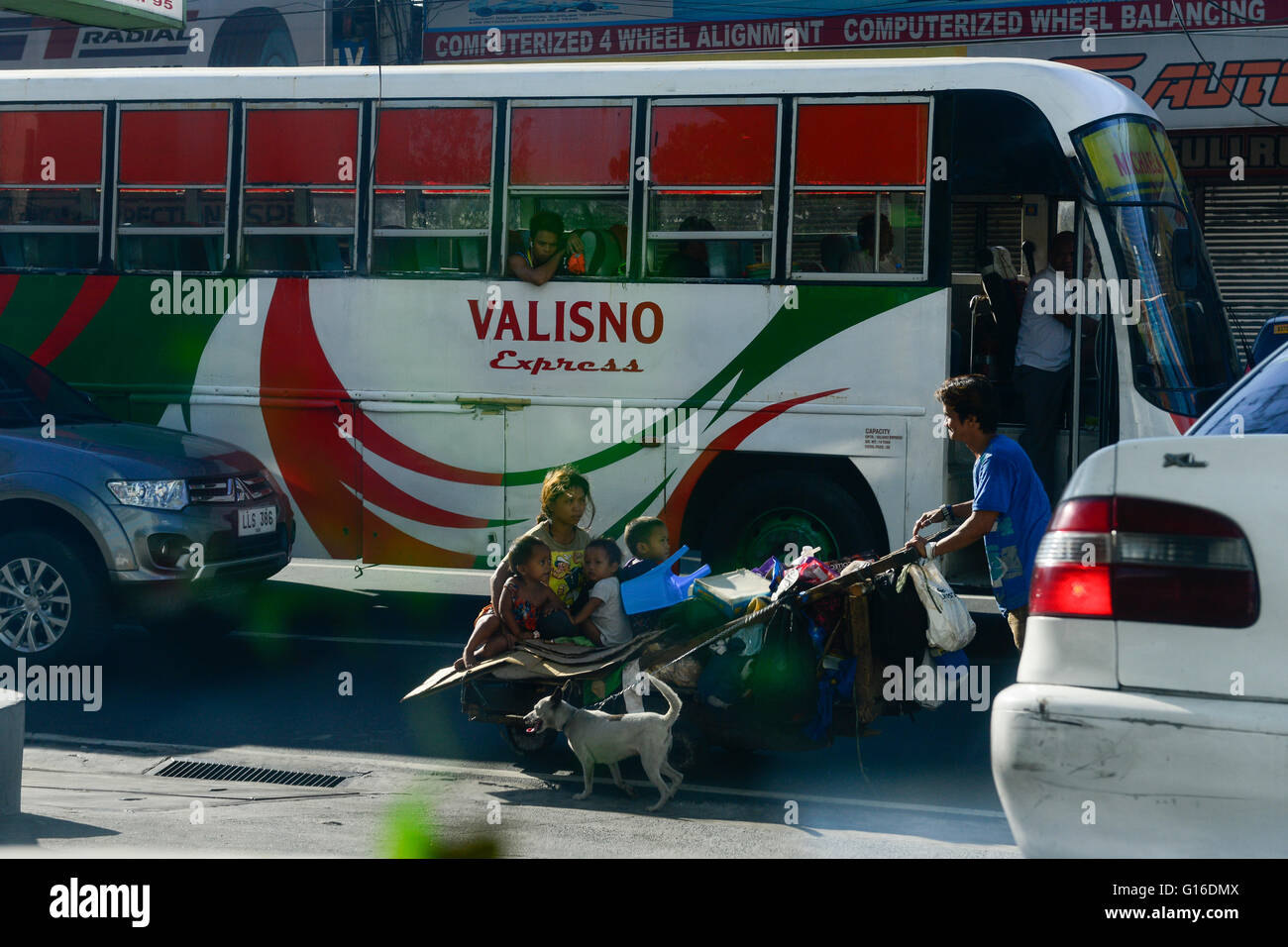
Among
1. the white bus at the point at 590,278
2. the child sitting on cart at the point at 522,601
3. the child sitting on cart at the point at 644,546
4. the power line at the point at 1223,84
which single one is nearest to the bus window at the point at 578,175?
the white bus at the point at 590,278

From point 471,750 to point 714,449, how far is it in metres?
2.66

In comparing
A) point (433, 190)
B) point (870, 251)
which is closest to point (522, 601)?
point (870, 251)

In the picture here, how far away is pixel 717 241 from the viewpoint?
28.2 feet

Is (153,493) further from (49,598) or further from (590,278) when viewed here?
(590,278)

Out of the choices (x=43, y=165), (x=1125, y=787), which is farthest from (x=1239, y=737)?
(x=43, y=165)

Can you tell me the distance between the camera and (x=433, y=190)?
9031mm

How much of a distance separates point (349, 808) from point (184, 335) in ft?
15.8

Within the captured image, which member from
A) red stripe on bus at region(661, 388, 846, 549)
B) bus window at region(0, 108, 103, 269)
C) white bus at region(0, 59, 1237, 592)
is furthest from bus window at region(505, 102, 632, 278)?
bus window at region(0, 108, 103, 269)

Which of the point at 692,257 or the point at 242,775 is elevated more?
the point at 692,257

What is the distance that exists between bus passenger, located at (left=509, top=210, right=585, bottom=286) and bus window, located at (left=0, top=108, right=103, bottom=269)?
3.03m

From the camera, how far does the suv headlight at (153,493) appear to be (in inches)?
308

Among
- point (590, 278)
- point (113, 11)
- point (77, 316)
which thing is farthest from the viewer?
point (113, 11)
